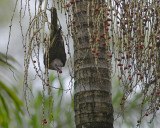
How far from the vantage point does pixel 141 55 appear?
231cm

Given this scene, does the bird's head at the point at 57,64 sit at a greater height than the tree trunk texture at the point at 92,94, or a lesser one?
greater

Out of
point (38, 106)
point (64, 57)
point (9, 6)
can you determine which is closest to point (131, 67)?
point (64, 57)

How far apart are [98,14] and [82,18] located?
0.51 metres

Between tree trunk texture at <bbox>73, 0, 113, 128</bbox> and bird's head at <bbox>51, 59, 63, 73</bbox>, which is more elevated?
bird's head at <bbox>51, 59, 63, 73</bbox>

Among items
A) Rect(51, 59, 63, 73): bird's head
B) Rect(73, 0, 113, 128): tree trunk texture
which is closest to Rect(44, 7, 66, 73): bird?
Rect(51, 59, 63, 73): bird's head

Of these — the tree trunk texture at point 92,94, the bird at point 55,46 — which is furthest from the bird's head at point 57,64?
the tree trunk texture at point 92,94

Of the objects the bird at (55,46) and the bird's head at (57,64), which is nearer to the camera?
the bird at (55,46)

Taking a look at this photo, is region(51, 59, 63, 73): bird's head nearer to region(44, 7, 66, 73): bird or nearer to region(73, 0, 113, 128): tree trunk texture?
region(44, 7, 66, 73): bird

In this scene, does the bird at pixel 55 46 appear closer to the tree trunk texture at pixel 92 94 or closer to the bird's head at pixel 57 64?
the bird's head at pixel 57 64

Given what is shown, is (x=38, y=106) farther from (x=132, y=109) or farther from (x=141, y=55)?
(x=141, y=55)

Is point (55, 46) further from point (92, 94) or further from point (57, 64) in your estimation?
point (92, 94)

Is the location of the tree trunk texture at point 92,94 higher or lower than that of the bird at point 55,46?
lower

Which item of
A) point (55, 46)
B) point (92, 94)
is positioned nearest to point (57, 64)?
point (55, 46)

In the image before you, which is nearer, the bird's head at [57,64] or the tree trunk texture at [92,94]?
the tree trunk texture at [92,94]
